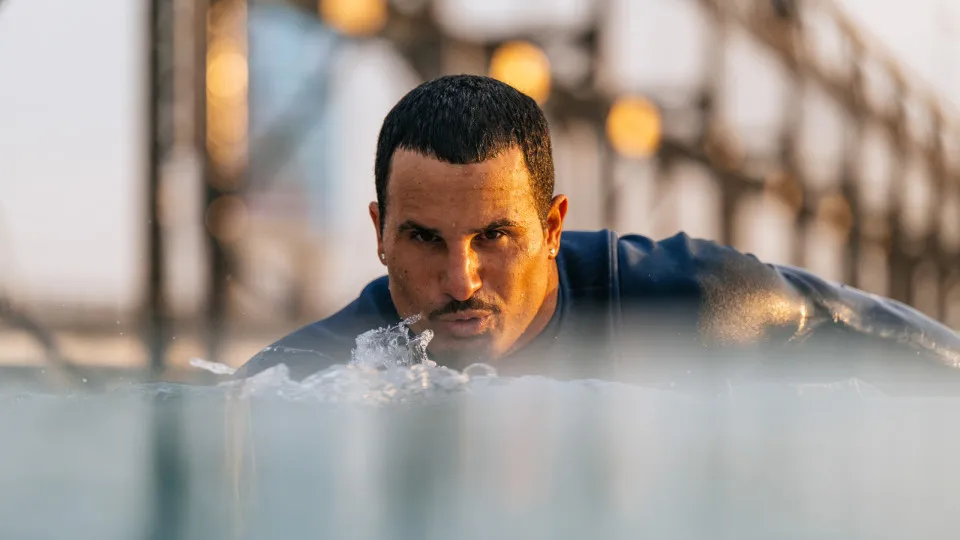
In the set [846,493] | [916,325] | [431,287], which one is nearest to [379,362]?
[431,287]

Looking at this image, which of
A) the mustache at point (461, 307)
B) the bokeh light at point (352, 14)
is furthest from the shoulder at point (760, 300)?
the bokeh light at point (352, 14)

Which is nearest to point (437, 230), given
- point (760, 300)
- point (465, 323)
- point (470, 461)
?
point (465, 323)

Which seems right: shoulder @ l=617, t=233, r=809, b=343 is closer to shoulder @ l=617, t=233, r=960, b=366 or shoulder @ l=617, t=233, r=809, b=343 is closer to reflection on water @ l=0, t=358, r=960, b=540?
shoulder @ l=617, t=233, r=960, b=366

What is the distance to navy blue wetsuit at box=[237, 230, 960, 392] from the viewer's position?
212 centimetres

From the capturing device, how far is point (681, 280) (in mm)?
2264

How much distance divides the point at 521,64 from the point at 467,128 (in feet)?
14.5

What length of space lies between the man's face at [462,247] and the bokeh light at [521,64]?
13.6 ft

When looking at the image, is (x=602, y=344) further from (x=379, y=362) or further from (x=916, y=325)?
(x=916, y=325)

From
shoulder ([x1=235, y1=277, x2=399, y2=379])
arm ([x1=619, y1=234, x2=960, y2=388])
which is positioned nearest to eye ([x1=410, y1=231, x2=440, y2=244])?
shoulder ([x1=235, y1=277, x2=399, y2=379])

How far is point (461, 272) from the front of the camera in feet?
5.86

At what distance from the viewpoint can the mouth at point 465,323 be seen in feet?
6.10

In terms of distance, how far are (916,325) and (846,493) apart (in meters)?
1.02

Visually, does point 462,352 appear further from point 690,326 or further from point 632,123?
point 632,123

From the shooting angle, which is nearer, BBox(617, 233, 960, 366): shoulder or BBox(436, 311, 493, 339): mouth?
BBox(436, 311, 493, 339): mouth
